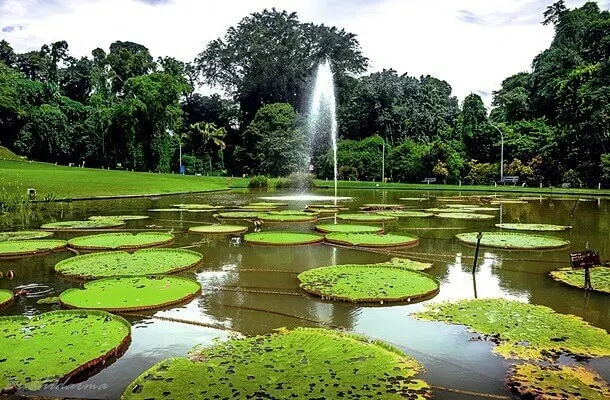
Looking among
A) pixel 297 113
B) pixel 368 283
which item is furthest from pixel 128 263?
pixel 297 113

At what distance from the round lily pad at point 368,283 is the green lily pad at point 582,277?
7.63 ft

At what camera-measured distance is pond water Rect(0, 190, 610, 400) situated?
490 cm

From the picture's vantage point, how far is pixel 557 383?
4.36 metres

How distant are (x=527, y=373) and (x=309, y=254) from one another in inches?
254

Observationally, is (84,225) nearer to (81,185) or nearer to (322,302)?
(322,302)

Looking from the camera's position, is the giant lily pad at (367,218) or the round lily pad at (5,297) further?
the giant lily pad at (367,218)

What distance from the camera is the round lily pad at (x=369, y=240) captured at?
37.7ft

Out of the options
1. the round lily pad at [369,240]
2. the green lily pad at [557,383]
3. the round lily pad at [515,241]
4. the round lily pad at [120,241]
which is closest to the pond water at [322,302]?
the green lily pad at [557,383]

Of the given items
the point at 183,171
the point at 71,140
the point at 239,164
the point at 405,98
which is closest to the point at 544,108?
the point at 405,98

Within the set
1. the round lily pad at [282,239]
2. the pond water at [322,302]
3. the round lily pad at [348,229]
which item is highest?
the round lily pad at [348,229]

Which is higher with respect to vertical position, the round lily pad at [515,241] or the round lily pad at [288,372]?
the round lily pad at [515,241]

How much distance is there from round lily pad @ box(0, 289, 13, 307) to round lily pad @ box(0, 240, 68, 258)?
3.51 metres

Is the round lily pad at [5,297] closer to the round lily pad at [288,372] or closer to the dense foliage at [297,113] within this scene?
the round lily pad at [288,372]

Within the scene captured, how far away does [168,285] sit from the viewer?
757 centimetres
